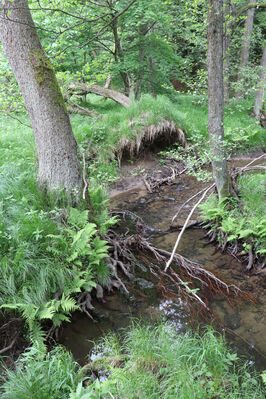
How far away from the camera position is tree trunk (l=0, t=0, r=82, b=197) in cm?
426

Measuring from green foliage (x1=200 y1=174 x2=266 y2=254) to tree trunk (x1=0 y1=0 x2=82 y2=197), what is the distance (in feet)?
10.6

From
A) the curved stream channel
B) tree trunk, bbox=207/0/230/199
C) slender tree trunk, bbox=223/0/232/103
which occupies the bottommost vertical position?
the curved stream channel

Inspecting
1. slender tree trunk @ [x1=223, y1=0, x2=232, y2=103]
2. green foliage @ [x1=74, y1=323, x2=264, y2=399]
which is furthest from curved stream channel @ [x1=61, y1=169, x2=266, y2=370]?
slender tree trunk @ [x1=223, y1=0, x2=232, y2=103]

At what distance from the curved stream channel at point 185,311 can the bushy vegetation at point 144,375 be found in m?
0.35

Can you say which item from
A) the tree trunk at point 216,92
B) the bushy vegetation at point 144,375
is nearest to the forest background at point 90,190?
the tree trunk at point 216,92

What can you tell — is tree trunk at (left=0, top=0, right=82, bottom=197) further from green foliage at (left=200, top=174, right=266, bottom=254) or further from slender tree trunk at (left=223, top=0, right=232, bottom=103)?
slender tree trunk at (left=223, top=0, right=232, bottom=103)

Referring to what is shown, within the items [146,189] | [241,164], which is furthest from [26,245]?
Result: [241,164]

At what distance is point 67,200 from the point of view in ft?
16.6

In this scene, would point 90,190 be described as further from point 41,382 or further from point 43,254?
point 41,382

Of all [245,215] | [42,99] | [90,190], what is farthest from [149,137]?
[42,99]

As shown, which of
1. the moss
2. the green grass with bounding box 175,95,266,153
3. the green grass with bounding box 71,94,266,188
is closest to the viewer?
the moss

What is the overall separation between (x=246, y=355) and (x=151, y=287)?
1906mm

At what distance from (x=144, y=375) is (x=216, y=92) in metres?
5.01

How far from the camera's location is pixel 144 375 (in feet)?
8.92
